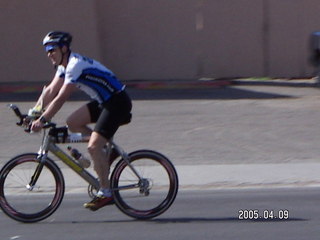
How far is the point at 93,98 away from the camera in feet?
25.6

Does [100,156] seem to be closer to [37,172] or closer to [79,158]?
[79,158]

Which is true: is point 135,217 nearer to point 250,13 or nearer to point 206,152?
point 206,152

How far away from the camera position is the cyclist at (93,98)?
25.1 feet

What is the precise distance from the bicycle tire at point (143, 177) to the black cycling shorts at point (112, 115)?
0.38m

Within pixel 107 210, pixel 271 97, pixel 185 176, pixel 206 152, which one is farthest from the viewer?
pixel 271 97

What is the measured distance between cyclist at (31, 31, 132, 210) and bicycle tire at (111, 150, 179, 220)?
14 cm

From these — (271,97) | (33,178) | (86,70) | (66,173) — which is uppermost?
(86,70)

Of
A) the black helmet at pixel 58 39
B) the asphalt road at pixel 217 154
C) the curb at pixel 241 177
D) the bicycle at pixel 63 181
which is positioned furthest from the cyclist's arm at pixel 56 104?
the curb at pixel 241 177

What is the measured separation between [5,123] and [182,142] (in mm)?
3868

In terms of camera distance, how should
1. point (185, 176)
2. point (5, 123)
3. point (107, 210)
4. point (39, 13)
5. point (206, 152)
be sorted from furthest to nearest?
point (39, 13)
point (5, 123)
point (206, 152)
point (185, 176)
point (107, 210)

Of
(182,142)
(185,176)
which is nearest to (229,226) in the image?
(185,176)

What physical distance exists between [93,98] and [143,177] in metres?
0.99

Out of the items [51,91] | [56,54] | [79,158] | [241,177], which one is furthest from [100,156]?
[241,177]

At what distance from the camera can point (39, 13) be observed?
18.8 meters
